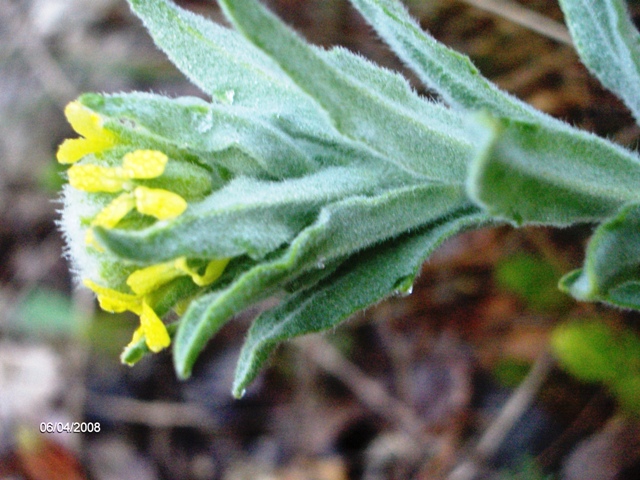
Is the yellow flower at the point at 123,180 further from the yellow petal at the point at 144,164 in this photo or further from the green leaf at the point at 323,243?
the green leaf at the point at 323,243

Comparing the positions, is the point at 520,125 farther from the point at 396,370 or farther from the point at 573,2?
the point at 396,370

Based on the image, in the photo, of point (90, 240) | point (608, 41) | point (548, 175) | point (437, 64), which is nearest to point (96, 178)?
point (90, 240)

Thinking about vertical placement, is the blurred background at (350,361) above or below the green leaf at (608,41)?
below

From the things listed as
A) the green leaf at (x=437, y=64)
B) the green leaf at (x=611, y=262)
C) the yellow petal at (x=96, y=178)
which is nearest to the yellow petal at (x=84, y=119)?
the yellow petal at (x=96, y=178)

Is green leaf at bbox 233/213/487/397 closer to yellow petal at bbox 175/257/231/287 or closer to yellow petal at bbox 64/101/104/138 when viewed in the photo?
yellow petal at bbox 175/257/231/287

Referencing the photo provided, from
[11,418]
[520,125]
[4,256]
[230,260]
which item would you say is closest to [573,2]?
[520,125]

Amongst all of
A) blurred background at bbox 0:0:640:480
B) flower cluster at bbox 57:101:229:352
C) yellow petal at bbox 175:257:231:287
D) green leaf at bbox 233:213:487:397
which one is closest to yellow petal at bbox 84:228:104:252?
flower cluster at bbox 57:101:229:352

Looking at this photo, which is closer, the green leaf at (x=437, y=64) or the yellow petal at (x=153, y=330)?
the yellow petal at (x=153, y=330)
